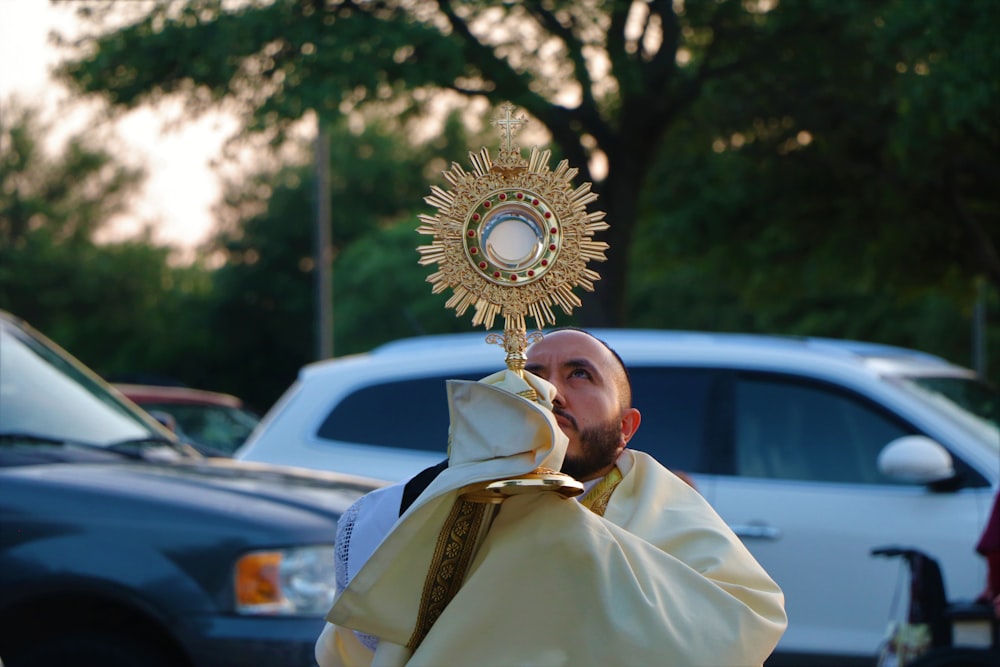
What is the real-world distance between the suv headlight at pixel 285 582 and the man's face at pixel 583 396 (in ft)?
7.36

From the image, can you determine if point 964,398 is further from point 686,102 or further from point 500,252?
point 686,102

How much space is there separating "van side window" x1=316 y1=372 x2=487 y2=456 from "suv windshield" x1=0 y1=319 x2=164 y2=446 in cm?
100

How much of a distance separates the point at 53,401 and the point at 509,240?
3695 mm

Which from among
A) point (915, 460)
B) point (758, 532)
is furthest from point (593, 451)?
point (758, 532)

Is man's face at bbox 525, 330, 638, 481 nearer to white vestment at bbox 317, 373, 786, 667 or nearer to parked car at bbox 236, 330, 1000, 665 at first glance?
white vestment at bbox 317, 373, 786, 667

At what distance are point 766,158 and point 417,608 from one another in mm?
14504

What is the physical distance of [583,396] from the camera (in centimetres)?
277

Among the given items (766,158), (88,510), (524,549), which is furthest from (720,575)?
(766,158)

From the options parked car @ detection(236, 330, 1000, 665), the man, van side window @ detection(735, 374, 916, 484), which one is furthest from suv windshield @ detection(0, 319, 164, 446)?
the man

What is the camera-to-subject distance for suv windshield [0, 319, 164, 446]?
18.1ft

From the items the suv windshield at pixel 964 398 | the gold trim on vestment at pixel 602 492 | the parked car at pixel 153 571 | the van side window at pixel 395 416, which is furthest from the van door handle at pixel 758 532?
the gold trim on vestment at pixel 602 492

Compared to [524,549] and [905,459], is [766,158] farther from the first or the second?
[524,549]

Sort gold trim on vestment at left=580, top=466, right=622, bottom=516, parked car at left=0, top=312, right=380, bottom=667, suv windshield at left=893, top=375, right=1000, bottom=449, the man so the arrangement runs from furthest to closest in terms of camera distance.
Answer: suv windshield at left=893, top=375, right=1000, bottom=449, parked car at left=0, top=312, right=380, bottom=667, gold trim on vestment at left=580, top=466, right=622, bottom=516, the man

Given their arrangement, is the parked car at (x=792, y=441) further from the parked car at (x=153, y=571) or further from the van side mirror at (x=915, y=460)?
the parked car at (x=153, y=571)
